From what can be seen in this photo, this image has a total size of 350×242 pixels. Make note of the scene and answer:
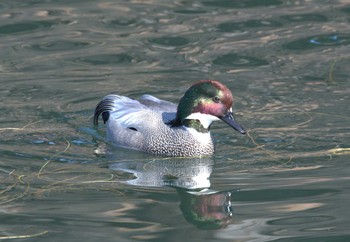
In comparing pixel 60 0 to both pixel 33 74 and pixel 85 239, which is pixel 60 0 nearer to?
pixel 33 74

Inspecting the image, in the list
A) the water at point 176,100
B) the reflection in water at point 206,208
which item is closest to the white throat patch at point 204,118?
the water at point 176,100

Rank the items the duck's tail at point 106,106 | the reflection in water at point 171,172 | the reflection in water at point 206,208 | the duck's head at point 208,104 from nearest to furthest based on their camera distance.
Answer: the reflection in water at point 206,208
the reflection in water at point 171,172
the duck's head at point 208,104
the duck's tail at point 106,106

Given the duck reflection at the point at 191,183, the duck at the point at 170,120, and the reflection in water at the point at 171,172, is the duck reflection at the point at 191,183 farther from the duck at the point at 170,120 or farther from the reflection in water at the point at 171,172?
the duck at the point at 170,120

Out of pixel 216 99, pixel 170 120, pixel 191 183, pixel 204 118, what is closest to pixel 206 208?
pixel 191 183

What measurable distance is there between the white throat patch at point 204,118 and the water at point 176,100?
0.98ft

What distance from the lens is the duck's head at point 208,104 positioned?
1038 cm

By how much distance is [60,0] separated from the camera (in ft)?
53.1

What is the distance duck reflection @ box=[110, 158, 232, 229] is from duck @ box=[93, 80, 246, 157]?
20 cm

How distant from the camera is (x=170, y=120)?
11.0 m

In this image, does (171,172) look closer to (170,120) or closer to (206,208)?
(170,120)

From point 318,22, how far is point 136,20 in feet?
8.54

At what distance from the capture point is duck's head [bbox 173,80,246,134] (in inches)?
409

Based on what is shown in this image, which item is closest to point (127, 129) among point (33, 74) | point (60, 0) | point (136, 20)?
point (33, 74)

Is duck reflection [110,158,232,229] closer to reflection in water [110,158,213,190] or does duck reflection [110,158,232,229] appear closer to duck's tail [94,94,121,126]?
reflection in water [110,158,213,190]
